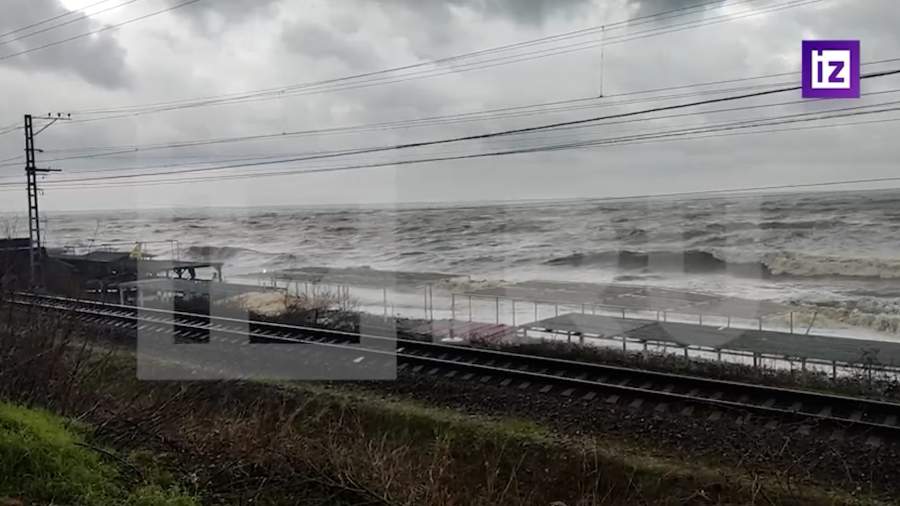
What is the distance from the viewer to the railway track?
697 cm

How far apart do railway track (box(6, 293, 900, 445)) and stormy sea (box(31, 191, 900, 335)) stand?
931cm

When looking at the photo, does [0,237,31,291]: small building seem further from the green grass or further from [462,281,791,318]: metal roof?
the green grass

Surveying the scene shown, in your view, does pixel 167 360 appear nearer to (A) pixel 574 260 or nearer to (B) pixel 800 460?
Result: (B) pixel 800 460

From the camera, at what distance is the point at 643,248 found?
31.3 metres

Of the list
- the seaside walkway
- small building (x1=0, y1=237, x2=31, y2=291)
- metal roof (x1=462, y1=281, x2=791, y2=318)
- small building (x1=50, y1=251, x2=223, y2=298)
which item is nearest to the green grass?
the seaside walkway

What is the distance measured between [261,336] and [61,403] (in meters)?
5.07

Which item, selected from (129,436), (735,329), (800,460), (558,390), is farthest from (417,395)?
(735,329)

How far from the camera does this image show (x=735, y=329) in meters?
13.1

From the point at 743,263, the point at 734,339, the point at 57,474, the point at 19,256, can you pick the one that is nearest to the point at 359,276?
the point at 19,256

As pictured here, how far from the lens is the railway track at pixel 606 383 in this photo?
22.9 ft

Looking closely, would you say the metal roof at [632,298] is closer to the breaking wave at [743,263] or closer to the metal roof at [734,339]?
the metal roof at [734,339]

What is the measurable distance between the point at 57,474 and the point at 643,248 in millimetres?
Result: 29793

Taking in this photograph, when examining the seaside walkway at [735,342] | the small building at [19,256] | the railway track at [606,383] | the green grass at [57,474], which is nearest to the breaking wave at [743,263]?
the seaside walkway at [735,342]

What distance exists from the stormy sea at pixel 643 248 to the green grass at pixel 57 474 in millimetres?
16043
